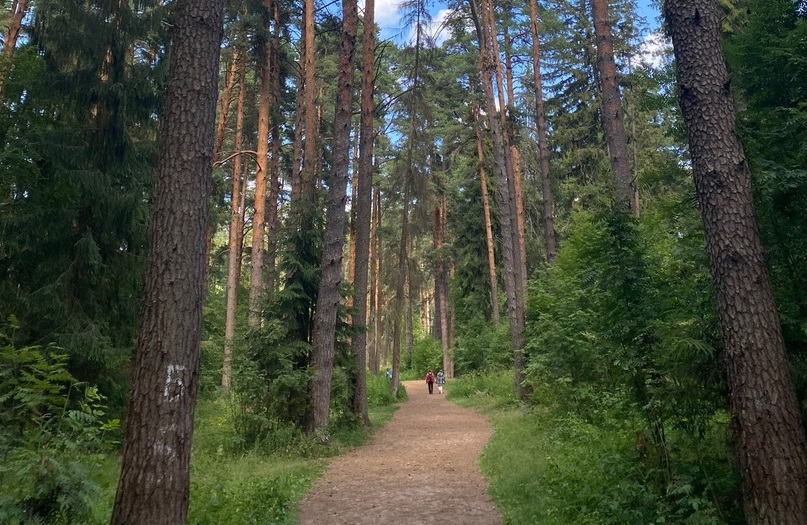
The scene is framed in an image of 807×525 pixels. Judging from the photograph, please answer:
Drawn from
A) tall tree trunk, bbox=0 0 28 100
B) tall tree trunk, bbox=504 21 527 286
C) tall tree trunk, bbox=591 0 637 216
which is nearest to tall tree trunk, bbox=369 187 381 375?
tall tree trunk, bbox=504 21 527 286

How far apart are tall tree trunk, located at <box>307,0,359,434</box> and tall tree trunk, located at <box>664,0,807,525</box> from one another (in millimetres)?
7539

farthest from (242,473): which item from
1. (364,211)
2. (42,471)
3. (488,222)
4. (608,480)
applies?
(488,222)

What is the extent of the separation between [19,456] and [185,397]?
1.53 meters

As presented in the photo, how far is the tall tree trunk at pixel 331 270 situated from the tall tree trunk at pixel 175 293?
648 centimetres

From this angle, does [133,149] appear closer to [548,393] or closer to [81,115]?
[81,115]

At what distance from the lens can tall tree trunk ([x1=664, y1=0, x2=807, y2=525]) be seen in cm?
408

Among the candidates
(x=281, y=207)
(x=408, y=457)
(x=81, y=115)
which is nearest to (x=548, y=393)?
(x=408, y=457)

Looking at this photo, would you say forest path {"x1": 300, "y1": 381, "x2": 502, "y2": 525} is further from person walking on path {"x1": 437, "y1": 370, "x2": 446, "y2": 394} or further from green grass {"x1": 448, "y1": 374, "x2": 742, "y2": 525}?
person walking on path {"x1": 437, "y1": 370, "x2": 446, "y2": 394}

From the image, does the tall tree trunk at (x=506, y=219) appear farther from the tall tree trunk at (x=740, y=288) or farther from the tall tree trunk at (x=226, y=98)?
the tall tree trunk at (x=740, y=288)

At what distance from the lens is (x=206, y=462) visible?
28.6 ft

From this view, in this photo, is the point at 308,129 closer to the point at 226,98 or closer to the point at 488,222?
the point at 226,98

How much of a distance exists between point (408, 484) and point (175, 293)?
494cm

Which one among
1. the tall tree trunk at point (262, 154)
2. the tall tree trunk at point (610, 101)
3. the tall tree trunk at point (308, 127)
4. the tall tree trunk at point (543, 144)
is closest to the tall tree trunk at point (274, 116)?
the tall tree trunk at point (262, 154)

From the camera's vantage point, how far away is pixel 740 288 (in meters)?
4.46
